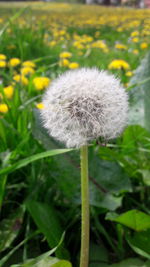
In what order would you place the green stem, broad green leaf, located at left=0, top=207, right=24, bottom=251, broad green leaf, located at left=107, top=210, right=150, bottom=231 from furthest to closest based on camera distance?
broad green leaf, located at left=0, top=207, right=24, bottom=251 → broad green leaf, located at left=107, top=210, right=150, bottom=231 → the green stem

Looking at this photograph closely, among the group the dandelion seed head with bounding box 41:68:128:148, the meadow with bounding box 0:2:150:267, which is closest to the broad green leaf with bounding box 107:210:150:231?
the meadow with bounding box 0:2:150:267

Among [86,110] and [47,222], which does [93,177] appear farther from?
[86,110]

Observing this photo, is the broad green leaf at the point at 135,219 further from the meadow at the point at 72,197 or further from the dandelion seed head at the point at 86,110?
the dandelion seed head at the point at 86,110

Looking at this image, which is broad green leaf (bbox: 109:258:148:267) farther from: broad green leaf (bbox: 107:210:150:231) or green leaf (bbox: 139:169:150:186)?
green leaf (bbox: 139:169:150:186)

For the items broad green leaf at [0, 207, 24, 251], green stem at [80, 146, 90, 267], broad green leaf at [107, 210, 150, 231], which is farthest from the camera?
broad green leaf at [0, 207, 24, 251]

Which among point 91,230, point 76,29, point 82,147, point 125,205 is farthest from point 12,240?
point 76,29

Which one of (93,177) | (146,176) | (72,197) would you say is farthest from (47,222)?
(146,176)

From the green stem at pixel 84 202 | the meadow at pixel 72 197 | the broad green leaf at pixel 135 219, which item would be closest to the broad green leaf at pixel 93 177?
the meadow at pixel 72 197
